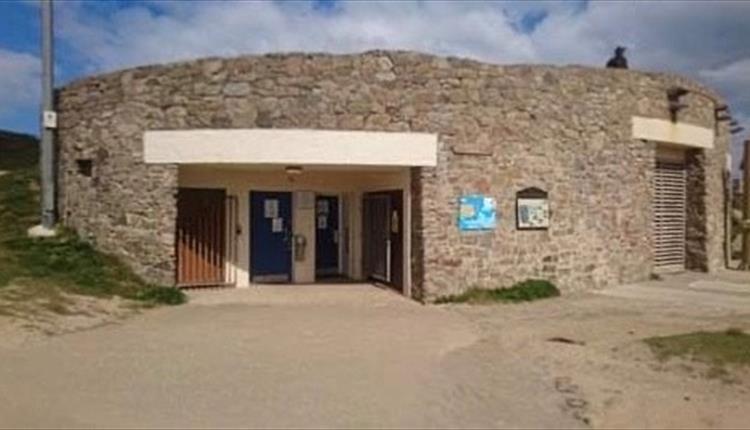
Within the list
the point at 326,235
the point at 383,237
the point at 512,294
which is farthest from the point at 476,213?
the point at 326,235

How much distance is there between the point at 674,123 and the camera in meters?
18.8

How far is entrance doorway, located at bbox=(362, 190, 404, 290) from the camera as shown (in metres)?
16.2

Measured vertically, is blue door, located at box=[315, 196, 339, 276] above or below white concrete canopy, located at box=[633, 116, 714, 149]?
below

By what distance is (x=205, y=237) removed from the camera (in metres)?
16.6

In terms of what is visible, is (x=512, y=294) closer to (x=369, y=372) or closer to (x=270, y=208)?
(x=270, y=208)

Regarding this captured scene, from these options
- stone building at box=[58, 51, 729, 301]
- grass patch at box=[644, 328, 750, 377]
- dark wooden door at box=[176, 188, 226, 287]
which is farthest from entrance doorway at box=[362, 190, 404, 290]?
grass patch at box=[644, 328, 750, 377]

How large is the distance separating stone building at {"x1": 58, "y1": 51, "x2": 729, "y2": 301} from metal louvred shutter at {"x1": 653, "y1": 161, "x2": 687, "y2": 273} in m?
1.51

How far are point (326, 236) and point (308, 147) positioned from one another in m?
4.28

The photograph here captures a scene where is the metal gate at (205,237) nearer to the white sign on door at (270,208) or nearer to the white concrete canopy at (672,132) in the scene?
the white sign on door at (270,208)

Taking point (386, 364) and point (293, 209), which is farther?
point (293, 209)

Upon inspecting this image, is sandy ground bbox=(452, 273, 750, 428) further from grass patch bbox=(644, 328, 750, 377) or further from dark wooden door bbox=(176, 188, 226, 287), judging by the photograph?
dark wooden door bbox=(176, 188, 226, 287)

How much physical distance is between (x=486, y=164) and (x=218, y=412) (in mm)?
9548

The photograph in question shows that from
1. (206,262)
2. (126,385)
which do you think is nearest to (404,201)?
(206,262)

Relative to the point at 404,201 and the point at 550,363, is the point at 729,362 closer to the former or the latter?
the point at 550,363
